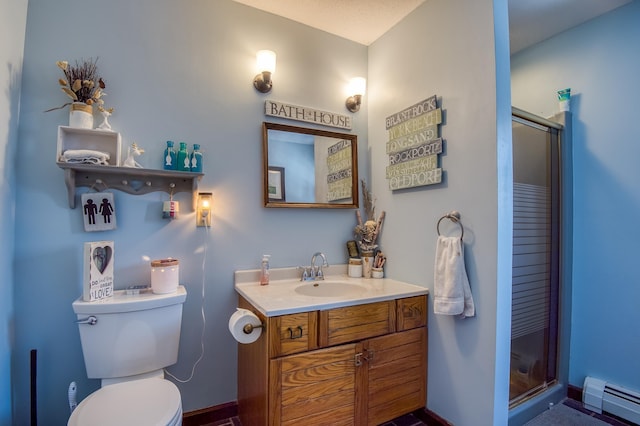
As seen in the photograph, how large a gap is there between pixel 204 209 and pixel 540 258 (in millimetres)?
2141

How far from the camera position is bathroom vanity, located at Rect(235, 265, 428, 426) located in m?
1.28

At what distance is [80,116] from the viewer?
4.45ft

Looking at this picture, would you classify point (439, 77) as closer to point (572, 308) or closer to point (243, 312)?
point (243, 312)

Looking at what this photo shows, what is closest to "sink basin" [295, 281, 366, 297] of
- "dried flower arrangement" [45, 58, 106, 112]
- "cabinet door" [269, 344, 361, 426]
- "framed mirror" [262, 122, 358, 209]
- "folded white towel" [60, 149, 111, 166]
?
"cabinet door" [269, 344, 361, 426]

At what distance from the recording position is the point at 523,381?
5.91 ft

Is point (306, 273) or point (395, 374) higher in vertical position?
point (306, 273)

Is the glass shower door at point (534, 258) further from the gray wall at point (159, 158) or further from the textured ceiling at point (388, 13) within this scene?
the gray wall at point (159, 158)

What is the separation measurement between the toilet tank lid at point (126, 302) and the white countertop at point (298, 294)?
36 centimetres

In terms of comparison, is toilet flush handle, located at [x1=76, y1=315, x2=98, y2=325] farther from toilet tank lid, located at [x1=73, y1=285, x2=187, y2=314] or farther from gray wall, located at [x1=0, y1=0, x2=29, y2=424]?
gray wall, located at [x1=0, y1=0, x2=29, y2=424]

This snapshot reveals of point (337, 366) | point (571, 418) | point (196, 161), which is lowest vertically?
point (571, 418)

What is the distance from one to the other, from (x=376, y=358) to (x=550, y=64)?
2.38 meters

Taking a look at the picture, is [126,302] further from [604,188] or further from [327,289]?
[604,188]

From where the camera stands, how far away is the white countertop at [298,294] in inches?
52.7

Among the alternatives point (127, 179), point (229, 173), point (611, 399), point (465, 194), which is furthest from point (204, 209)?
point (611, 399)
